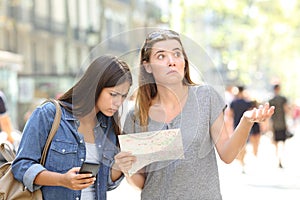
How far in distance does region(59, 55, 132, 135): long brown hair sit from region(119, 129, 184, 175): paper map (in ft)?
0.30

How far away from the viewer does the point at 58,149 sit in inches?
131

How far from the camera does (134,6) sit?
3300cm

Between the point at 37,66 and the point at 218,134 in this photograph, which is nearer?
the point at 218,134

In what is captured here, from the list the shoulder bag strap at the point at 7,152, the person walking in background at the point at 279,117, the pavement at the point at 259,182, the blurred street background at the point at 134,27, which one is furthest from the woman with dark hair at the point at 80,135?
the person walking in background at the point at 279,117

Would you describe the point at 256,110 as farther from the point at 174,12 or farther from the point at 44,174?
the point at 174,12

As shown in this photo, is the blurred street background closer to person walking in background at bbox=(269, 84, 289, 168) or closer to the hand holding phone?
person walking in background at bbox=(269, 84, 289, 168)

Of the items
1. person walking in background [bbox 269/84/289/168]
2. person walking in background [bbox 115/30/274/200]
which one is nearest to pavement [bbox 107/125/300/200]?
person walking in background [bbox 269/84/289/168]

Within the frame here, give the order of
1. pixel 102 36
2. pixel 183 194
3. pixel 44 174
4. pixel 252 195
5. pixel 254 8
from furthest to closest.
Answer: pixel 254 8, pixel 102 36, pixel 252 195, pixel 183 194, pixel 44 174

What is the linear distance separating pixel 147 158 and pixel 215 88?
459 mm

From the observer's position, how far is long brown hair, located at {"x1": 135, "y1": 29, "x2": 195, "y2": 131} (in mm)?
3443

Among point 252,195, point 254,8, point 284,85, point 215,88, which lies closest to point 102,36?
point 254,8

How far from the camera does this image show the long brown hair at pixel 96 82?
3342mm

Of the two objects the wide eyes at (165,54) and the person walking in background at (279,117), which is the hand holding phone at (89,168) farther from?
the person walking in background at (279,117)

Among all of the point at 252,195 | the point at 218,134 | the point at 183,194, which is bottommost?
the point at 252,195
